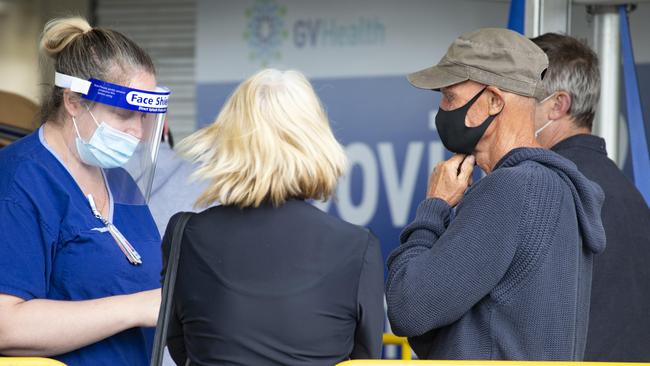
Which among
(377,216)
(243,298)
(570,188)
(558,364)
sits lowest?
(377,216)

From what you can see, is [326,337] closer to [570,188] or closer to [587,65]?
[570,188]

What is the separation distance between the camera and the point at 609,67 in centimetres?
388

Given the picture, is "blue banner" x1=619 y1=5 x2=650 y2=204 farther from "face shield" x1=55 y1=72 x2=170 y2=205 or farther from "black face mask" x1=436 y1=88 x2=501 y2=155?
"face shield" x1=55 y1=72 x2=170 y2=205

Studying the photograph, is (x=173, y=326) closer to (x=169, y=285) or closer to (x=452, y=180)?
(x=169, y=285)

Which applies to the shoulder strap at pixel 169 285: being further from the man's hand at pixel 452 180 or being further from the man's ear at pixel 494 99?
the man's ear at pixel 494 99

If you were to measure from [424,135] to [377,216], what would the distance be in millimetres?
507

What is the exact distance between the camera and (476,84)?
7.88 feet

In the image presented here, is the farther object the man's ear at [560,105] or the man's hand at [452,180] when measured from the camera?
the man's ear at [560,105]

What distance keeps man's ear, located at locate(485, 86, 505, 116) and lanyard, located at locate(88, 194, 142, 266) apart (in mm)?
1003

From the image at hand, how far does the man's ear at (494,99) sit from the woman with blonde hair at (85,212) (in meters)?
0.92

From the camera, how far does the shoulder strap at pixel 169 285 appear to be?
2.12 metres

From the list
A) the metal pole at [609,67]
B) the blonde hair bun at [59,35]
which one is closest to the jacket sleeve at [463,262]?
the blonde hair bun at [59,35]

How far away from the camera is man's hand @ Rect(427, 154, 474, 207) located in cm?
241

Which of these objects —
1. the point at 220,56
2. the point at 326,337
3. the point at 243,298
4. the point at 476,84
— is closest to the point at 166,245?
the point at 243,298
